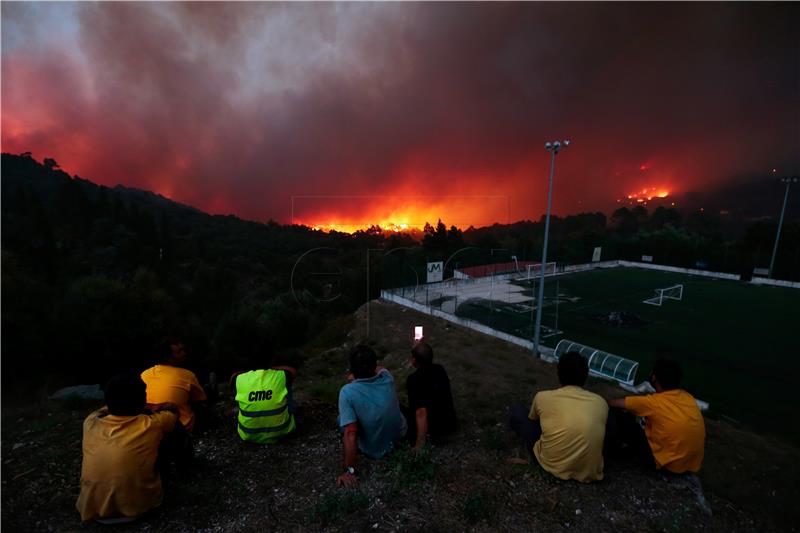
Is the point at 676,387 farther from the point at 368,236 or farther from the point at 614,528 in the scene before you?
the point at 368,236

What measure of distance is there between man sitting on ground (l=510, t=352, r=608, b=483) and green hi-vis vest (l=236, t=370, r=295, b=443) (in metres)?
3.09

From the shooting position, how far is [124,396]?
3119 millimetres

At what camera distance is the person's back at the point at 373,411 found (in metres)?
3.88

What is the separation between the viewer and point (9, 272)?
20469 millimetres

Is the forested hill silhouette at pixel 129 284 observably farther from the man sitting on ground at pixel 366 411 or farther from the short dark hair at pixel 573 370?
the short dark hair at pixel 573 370

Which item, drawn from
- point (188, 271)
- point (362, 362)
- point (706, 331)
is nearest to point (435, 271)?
point (706, 331)

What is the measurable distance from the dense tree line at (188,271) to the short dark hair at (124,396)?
1.86m

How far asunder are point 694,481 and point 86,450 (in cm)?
597

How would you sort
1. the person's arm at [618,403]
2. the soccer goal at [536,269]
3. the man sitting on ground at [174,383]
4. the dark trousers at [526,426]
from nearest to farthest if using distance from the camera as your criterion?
the person's arm at [618,403] → the dark trousers at [526,426] → the man sitting on ground at [174,383] → the soccer goal at [536,269]

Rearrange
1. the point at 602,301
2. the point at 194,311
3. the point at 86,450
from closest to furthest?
the point at 86,450
the point at 602,301
the point at 194,311

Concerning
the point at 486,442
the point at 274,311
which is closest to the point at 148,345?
the point at 274,311

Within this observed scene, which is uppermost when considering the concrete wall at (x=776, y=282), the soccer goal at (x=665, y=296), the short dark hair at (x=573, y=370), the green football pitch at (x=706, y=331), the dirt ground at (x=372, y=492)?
the short dark hair at (x=573, y=370)

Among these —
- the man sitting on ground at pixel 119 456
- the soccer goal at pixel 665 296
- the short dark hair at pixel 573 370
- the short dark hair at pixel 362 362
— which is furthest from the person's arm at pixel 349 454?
the soccer goal at pixel 665 296

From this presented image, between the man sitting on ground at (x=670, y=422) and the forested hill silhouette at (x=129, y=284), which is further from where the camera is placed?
the forested hill silhouette at (x=129, y=284)
